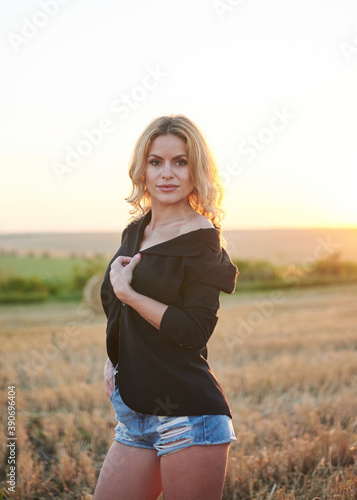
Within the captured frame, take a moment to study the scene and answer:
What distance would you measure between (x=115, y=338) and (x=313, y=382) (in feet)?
14.6

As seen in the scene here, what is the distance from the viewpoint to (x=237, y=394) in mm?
6098

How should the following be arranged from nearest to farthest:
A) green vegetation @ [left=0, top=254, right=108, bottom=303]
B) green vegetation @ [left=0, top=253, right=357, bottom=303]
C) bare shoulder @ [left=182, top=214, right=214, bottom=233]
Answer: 1. bare shoulder @ [left=182, top=214, right=214, bottom=233]
2. green vegetation @ [left=0, top=254, right=108, bottom=303]
3. green vegetation @ [left=0, top=253, right=357, bottom=303]

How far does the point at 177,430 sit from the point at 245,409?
309 cm

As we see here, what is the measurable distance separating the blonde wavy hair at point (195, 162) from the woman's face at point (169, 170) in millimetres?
28

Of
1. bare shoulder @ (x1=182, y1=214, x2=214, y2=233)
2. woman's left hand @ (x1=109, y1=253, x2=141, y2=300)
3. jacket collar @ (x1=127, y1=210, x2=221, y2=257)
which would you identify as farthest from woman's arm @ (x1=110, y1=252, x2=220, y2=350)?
bare shoulder @ (x1=182, y1=214, x2=214, y2=233)

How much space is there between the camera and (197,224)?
2555 mm

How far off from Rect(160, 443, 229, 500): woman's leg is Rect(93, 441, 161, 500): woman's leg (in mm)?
216

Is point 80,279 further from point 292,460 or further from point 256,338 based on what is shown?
point 292,460

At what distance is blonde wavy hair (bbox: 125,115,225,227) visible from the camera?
8.42 ft

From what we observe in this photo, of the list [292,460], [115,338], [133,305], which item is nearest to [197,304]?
[133,305]

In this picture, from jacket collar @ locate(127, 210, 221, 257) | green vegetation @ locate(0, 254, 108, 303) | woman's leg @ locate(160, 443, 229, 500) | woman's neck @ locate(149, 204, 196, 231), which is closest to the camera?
woman's leg @ locate(160, 443, 229, 500)

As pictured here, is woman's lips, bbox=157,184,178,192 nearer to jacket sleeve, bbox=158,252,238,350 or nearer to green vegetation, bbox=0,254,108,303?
jacket sleeve, bbox=158,252,238,350

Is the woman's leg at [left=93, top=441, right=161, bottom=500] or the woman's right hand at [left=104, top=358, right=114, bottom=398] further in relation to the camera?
the woman's right hand at [left=104, top=358, right=114, bottom=398]

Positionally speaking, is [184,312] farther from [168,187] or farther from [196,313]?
[168,187]
